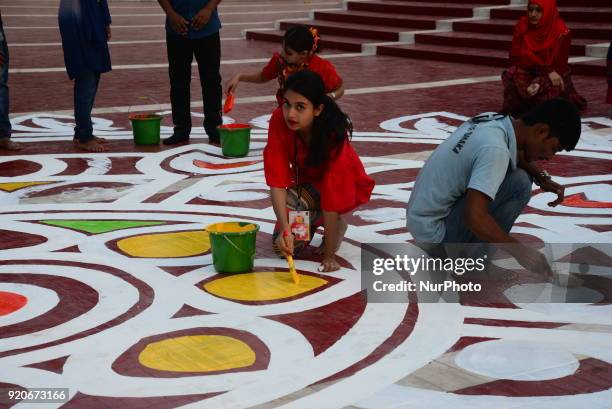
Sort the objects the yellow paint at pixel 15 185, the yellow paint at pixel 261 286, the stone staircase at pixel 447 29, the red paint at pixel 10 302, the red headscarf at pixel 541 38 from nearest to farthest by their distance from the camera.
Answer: the red paint at pixel 10 302 → the yellow paint at pixel 261 286 → the yellow paint at pixel 15 185 → the red headscarf at pixel 541 38 → the stone staircase at pixel 447 29

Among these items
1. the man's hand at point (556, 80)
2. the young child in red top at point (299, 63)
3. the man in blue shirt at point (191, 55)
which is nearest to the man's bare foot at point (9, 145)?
the man in blue shirt at point (191, 55)

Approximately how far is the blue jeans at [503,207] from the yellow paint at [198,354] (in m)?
1.09

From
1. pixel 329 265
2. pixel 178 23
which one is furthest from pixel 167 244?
pixel 178 23

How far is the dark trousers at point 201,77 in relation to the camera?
7344 mm

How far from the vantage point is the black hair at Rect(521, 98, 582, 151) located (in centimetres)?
381

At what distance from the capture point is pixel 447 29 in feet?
46.6

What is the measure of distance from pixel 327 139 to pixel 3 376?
1.73 meters

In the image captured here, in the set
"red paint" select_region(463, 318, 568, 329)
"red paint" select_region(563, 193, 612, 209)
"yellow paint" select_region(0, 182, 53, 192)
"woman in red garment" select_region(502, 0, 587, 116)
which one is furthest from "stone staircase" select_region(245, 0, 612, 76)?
"red paint" select_region(463, 318, 568, 329)

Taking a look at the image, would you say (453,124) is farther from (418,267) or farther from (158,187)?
(418,267)

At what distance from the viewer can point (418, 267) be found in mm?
4480

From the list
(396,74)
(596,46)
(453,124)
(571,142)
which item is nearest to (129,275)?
(571,142)

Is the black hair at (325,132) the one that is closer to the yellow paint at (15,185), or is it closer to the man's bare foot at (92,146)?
the yellow paint at (15,185)

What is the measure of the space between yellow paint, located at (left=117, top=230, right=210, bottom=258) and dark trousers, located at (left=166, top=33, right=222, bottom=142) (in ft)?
8.09

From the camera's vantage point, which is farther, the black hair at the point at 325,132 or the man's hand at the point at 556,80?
the man's hand at the point at 556,80
